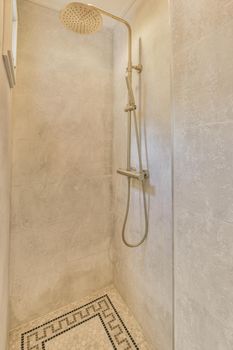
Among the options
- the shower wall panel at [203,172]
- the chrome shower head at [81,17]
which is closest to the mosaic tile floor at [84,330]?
the shower wall panel at [203,172]

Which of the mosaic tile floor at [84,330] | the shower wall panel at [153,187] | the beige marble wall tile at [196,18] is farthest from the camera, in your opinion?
the mosaic tile floor at [84,330]

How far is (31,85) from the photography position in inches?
51.0

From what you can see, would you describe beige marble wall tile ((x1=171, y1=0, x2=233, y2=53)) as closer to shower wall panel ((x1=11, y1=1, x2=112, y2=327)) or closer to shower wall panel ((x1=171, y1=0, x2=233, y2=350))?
shower wall panel ((x1=171, y1=0, x2=233, y2=350))

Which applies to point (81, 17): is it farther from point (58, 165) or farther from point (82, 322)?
point (82, 322)

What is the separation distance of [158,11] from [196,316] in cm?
156

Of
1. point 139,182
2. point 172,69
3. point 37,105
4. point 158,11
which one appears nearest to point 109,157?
point 139,182

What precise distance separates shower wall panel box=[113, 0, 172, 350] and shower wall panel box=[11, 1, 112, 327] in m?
0.26

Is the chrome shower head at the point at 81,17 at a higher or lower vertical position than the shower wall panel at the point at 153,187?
higher

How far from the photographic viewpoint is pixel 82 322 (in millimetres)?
1354

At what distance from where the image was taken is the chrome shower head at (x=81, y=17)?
106 cm

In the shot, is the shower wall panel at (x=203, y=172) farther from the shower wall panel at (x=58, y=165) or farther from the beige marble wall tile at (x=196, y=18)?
the shower wall panel at (x=58, y=165)

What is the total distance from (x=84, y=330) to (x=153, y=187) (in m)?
1.12

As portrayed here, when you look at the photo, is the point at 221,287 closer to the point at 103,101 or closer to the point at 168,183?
the point at 168,183

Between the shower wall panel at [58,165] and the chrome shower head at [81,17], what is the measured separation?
0.28 metres
